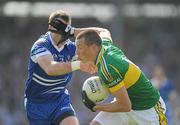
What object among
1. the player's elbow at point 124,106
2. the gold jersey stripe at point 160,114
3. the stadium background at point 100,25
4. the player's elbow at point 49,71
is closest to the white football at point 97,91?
the player's elbow at point 124,106

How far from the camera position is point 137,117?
9.96 m

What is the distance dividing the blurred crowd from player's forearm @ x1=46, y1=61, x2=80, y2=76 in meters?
8.89

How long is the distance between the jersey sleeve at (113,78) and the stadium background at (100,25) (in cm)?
1299

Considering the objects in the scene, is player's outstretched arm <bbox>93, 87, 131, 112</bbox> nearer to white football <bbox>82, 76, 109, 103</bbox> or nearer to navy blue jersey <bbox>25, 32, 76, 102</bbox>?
white football <bbox>82, 76, 109, 103</bbox>

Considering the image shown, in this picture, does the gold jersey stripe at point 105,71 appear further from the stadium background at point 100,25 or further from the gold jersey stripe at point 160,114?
the stadium background at point 100,25

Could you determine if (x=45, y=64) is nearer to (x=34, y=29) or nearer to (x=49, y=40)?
(x=49, y=40)

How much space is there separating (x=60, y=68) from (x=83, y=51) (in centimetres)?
63

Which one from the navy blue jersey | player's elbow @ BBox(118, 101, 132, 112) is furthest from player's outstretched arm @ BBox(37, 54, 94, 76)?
player's elbow @ BBox(118, 101, 132, 112)

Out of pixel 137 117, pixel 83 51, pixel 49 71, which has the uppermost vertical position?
pixel 83 51

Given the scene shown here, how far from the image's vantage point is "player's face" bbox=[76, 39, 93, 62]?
373 inches

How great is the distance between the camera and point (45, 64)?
1030 centimetres

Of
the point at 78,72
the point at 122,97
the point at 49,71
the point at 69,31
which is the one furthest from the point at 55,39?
the point at 78,72

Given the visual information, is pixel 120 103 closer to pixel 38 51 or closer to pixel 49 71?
pixel 49 71

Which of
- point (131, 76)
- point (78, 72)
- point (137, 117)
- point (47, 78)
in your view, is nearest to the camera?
point (131, 76)
